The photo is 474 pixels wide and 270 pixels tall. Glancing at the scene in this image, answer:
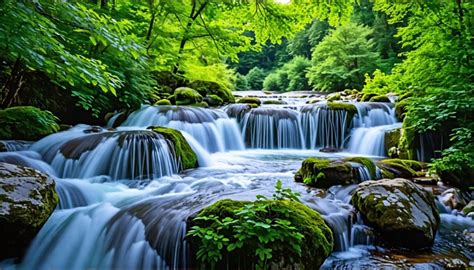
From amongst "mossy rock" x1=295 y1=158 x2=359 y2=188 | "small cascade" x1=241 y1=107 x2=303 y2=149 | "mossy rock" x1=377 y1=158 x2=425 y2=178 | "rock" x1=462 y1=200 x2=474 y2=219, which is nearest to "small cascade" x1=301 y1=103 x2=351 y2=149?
"small cascade" x1=241 y1=107 x2=303 y2=149

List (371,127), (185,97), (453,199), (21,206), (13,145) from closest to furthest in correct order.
→ (21,206), (453,199), (13,145), (371,127), (185,97)

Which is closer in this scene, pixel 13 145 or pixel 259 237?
pixel 259 237

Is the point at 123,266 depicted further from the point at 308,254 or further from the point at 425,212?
the point at 425,212

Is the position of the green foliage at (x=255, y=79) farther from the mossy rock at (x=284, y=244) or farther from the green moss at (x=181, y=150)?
the mossy rock at (x=284, y=244)

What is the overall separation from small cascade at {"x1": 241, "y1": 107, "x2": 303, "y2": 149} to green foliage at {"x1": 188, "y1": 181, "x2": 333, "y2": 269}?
25.8ft

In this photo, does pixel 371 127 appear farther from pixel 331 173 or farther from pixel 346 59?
pixel 346 59

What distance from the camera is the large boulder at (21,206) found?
3.12 meters

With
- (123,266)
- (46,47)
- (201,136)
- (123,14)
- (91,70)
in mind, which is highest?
(123,14)

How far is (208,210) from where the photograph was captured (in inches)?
128

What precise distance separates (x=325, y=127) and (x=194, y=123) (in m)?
4.56

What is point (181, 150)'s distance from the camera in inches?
271

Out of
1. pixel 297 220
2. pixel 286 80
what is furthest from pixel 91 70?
pixel 286 80

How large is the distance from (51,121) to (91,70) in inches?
163

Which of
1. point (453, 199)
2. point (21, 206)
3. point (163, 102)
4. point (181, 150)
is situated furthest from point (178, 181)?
point (163, 102)
